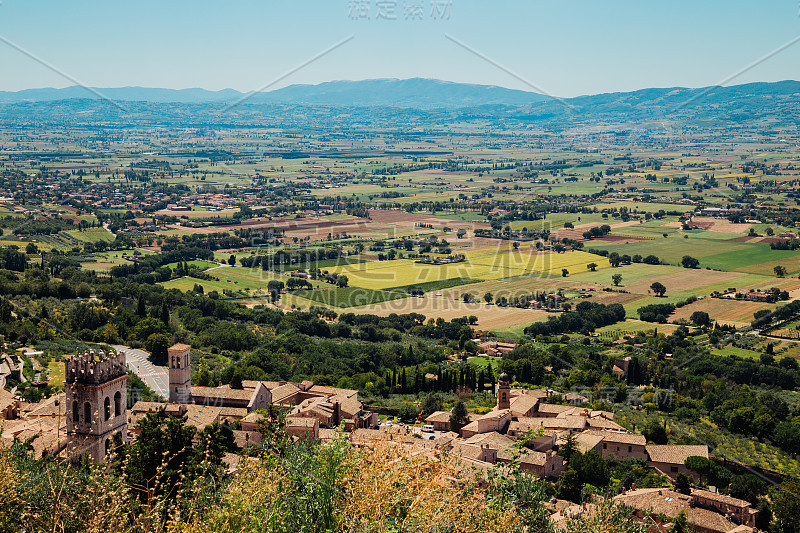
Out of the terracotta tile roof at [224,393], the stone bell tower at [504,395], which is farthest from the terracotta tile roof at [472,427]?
the terracotta tile roof at [224,393]

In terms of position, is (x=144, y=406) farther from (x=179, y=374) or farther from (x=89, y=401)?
(x=89, y=401)

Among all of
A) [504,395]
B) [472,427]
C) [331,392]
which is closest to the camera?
[472,427]

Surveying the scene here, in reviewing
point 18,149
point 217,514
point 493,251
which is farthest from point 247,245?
point 18,149

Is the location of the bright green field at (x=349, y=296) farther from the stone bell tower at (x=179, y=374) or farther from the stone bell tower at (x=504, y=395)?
the stone bell tower at (x=179, y=374)

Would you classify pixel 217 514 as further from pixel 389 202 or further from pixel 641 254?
pixel 389 202

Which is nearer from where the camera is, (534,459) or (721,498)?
(721,498)

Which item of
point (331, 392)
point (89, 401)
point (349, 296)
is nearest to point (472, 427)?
point (331, 392)
